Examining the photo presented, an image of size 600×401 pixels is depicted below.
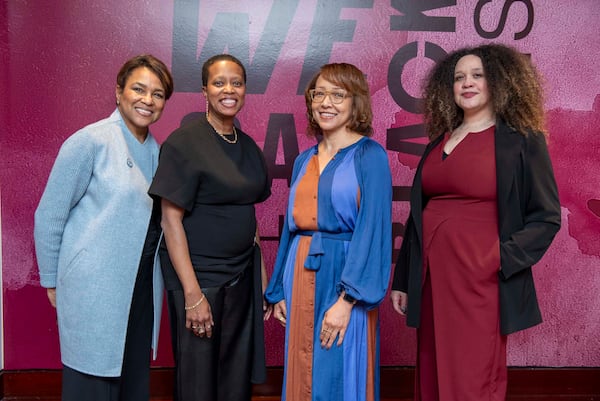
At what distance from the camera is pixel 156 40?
263cm

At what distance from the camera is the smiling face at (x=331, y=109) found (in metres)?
1.73

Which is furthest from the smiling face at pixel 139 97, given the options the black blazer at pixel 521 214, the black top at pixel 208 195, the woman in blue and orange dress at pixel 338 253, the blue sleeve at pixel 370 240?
the black blazer at pixel 521 214

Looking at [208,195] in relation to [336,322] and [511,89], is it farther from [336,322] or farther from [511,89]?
[511,89]

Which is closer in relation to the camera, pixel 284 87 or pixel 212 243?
pixel 212 243

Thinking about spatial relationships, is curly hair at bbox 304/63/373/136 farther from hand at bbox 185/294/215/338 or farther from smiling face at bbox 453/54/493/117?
hand at bbox 185/294/215/338

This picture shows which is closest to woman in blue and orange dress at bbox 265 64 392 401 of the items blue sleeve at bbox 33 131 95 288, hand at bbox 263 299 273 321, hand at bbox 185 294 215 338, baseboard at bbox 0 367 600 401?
hand at bbox 263 299 273 321

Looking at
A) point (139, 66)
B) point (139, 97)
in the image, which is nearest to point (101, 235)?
point (139, 97)

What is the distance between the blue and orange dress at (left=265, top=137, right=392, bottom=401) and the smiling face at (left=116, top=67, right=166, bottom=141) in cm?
62

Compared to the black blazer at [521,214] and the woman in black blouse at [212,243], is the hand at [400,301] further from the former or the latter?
the woman in black blouse at [212,243]

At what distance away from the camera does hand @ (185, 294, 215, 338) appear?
5.57 ft

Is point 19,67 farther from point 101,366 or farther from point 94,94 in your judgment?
point 101,366

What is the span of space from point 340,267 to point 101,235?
2.71 feet

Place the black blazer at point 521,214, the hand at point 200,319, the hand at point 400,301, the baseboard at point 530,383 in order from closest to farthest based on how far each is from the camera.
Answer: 1. the black blazer at point 521,214
2. the hand at point 200,319
3. the hand at point 400,301
4. the baseboard at point 530,383

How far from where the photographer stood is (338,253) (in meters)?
1.68
